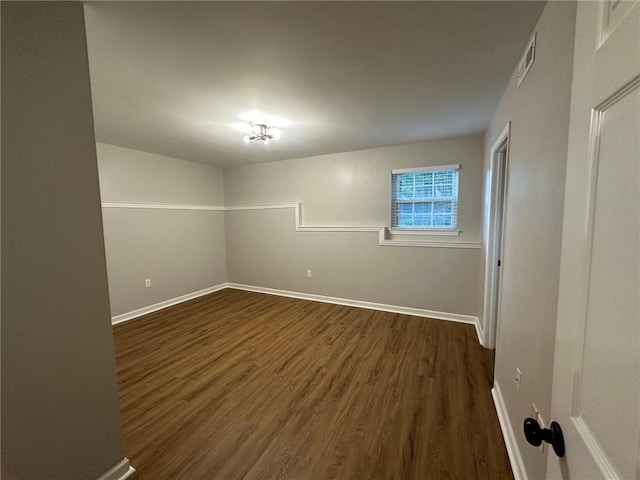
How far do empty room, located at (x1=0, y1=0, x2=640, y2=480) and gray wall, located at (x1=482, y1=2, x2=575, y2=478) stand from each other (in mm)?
17

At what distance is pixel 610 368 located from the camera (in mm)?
410

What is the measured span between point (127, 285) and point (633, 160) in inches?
175

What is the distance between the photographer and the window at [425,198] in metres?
3.33

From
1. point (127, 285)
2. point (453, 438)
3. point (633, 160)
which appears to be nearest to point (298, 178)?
point (127, 285)

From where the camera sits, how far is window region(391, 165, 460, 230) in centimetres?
333

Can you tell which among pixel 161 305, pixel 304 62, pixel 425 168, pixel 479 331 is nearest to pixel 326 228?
pixel 425 168

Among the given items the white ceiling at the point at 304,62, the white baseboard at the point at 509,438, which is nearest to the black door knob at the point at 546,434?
the white baseboard at the point at 509,438

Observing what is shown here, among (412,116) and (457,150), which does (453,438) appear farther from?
(457,150)

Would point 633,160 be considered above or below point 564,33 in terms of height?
below

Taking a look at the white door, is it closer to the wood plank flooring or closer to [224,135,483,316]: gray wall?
the wood plank flooring

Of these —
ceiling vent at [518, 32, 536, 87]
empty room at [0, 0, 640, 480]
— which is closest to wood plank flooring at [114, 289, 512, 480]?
empty room at [0, 0, 640, 480]

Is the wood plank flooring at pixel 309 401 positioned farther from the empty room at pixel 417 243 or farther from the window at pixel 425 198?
the window at pixel 425 198

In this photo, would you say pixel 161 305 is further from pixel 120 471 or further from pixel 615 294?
pixel 615 294

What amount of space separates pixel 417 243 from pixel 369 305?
1.15 metres
